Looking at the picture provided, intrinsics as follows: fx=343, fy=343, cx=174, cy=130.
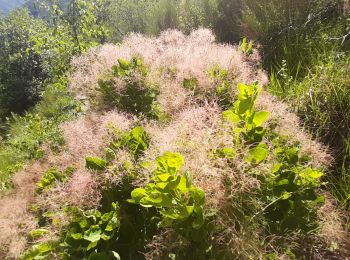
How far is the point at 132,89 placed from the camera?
2727mm

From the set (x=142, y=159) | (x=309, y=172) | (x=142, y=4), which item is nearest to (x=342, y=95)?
(x=309, y=172)

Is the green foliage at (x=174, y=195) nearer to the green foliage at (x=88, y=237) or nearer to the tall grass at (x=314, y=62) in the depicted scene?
the green foliage at (x=88, y=237)

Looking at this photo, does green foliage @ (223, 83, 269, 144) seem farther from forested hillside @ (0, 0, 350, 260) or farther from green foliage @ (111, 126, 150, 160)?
green foliage @ (111, 126, 150, 160)

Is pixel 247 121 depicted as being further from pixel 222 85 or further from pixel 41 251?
pixel 41 251

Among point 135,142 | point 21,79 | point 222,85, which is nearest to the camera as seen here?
point 135,142

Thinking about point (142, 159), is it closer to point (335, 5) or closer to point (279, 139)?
point (279, 139)

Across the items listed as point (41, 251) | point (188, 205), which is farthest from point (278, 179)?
point (41, 251)

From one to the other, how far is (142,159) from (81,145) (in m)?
0.62

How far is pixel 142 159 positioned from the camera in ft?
5.96

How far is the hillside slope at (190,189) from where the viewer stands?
1604mm

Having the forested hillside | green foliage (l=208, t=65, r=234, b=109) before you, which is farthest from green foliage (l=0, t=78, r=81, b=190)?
green foliage (l=208, t=65, r=234, b=109)

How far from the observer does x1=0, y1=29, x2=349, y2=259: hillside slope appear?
160cm

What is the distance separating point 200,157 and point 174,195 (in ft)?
0.78

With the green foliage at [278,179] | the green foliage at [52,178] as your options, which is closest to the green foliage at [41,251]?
the green foliage at [52,178]
